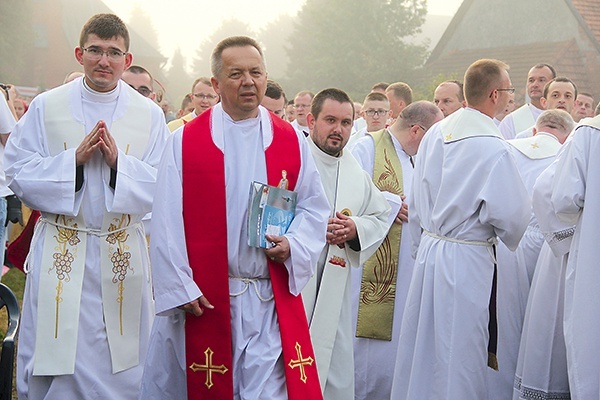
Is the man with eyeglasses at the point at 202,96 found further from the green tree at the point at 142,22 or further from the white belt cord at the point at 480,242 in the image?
the green tree at the point at 142,22

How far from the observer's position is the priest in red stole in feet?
14.6

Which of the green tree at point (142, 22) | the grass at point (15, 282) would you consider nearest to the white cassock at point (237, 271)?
the grass at point (15, 282)

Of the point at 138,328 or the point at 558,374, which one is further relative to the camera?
the point at 558,374

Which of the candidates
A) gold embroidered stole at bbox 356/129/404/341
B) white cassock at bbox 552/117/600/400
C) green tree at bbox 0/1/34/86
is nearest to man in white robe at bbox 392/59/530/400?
white cassock at bbox 552/117/600/400

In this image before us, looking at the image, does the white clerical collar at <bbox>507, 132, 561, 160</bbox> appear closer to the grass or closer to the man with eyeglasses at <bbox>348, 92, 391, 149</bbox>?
the man with eyeglasses at <bbox>348, 92, 391, 149</bbox>

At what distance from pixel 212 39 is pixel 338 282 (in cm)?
9939

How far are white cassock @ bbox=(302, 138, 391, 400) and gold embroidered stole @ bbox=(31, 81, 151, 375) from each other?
1.17m

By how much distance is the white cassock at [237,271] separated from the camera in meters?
4.43

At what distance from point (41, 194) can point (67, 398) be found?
1.22 meters

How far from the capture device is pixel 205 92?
Result: 8.84 meters

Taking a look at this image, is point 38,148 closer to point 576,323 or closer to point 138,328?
point 138,328

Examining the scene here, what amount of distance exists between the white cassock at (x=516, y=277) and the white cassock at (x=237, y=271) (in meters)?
2.80

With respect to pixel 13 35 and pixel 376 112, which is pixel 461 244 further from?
pixel 13 35

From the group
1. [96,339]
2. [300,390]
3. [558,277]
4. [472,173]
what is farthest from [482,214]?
[96,339]
